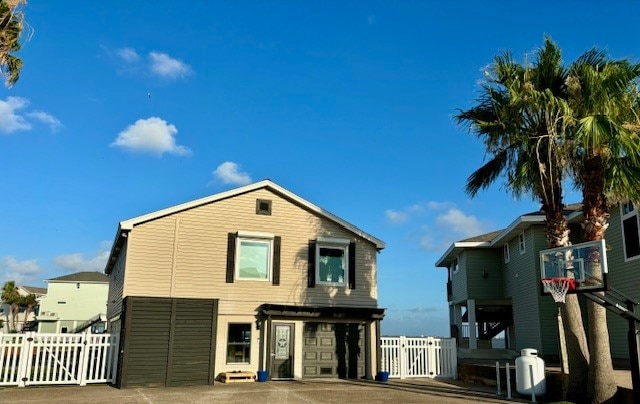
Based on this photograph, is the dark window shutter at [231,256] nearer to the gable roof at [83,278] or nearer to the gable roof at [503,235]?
the gable roof at [503,235]

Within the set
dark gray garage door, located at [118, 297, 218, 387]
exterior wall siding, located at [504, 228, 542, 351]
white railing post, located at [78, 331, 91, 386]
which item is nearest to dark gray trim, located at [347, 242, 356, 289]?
dark gray garage door, located at [118, 297, 218, 387]

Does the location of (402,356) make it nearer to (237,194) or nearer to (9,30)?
(237,194)

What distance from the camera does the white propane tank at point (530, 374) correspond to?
13.1 m

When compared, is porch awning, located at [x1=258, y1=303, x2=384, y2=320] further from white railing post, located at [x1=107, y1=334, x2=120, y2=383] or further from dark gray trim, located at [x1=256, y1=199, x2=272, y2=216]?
white railing post, located at [x1=107, y1=334, x2=120, y2=383]

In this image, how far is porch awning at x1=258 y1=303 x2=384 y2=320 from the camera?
1698 cm

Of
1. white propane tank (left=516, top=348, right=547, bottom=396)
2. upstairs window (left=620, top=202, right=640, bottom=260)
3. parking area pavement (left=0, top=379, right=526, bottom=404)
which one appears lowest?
parking area pavement (left=0, top=379, right=526, bottom=404)

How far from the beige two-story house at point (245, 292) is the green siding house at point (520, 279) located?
21.3ft

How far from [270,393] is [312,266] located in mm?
5351

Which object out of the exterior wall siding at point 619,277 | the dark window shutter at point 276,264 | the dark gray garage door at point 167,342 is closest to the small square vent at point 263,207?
the dark window shutter at point 276,264

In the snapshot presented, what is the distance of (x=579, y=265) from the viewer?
1170 cm

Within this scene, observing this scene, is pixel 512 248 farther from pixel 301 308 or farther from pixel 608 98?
pixel 608 98

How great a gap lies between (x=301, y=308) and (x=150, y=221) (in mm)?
5574

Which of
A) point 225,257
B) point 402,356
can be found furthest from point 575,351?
point 225,257

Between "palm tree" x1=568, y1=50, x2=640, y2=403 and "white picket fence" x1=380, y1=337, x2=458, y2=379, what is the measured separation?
760 cm
